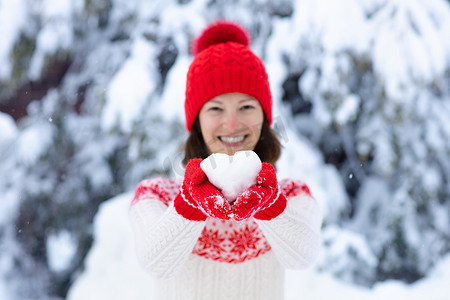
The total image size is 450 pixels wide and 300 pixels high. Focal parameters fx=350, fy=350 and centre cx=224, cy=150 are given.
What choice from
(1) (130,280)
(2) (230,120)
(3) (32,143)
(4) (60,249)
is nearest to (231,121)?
(2) (230,120)

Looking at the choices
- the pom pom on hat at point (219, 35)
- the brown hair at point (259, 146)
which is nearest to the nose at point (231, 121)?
the brown hair at point (259, 146)

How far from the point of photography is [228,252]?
799mm

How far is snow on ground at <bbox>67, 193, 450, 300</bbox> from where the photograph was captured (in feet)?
5.11

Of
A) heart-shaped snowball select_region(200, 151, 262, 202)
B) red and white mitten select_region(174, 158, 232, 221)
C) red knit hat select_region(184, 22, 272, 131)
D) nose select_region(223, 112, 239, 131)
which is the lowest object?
red and white mitten select_region(174, 158, 232, 221)

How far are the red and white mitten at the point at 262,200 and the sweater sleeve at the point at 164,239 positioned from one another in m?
0.14

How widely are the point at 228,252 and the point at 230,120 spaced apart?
0.31m

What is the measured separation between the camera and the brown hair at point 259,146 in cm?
96

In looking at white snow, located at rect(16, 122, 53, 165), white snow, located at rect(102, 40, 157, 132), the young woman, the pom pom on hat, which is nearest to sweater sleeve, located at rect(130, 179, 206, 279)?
the young woman

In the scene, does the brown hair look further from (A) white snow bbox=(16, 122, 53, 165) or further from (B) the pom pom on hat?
(A) white snow bbox=(16, 122, 53, 165)

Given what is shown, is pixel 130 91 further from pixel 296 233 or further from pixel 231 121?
pixel 296 233

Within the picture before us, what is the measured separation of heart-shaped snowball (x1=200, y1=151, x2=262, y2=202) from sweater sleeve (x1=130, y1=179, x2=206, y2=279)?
0.43ft

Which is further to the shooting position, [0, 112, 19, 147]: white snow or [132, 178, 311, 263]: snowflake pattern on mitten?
[0, 112, 19, 147]: white snow

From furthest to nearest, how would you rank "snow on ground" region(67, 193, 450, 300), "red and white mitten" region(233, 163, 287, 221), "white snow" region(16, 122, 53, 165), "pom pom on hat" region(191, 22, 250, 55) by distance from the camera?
"white snow" region(16, 122, 53, 165) < "snow on ground" region(67, 193, 450, 300) < "pom pom on hat" region(191, 22, 250, 55) < "red and white mitten" region(233, 163, 287, 221)

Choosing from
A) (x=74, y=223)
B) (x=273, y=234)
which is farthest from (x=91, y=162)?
(x=273, y=234)
